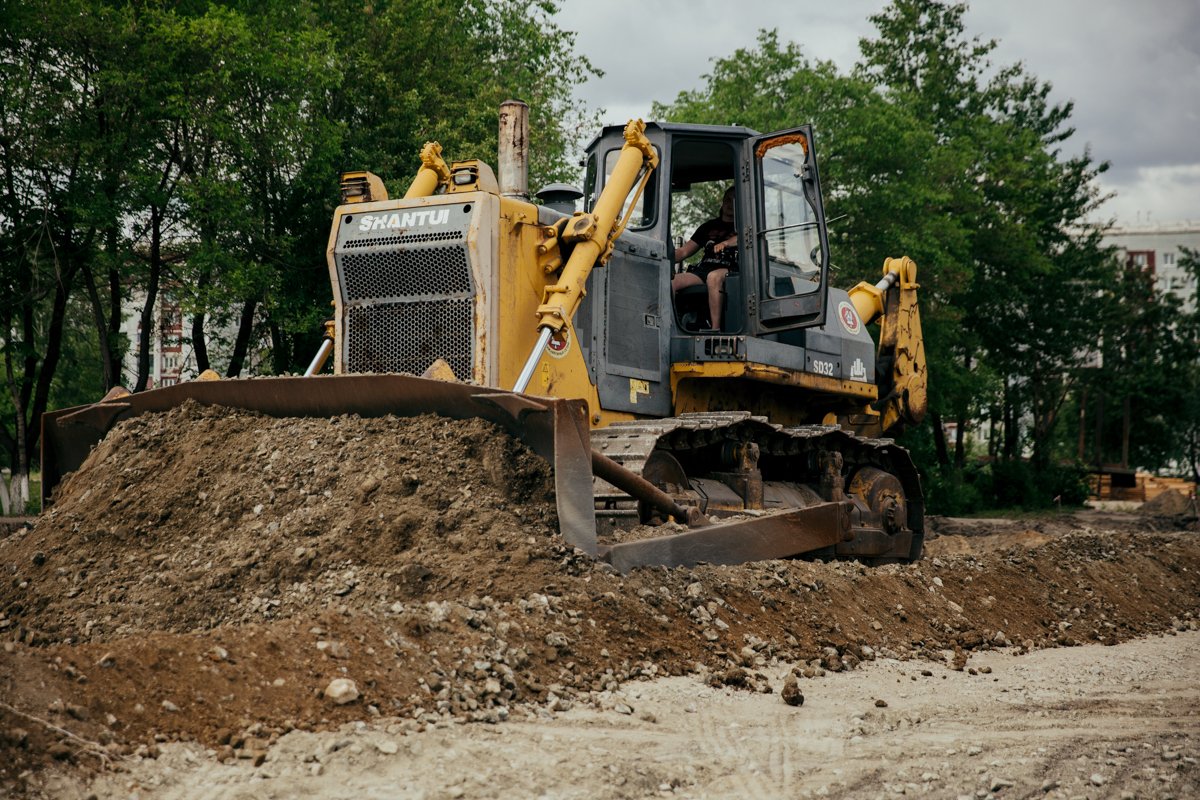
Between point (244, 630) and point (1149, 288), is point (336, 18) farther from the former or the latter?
point (1149, 288)

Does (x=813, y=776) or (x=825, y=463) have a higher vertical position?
(x=825, y=463)

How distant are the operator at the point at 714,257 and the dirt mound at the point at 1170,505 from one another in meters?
18.2

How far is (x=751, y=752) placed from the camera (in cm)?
515

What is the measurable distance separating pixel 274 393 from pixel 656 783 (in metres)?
4.41

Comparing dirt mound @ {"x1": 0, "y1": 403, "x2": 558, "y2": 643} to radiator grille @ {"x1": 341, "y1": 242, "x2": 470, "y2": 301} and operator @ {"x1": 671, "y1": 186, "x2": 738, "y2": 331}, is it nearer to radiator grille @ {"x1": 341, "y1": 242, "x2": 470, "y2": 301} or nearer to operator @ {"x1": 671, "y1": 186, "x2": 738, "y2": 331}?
radiator grille @ {"x1": 341, "y1": 242, "x2": 470, "y2": 301}

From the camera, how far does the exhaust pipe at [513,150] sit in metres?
9.29

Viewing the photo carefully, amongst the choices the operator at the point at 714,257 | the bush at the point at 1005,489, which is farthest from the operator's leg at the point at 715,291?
the bush at the point at 1005,489

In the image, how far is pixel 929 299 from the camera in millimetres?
30219

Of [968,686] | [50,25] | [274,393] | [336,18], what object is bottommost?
[968,686]

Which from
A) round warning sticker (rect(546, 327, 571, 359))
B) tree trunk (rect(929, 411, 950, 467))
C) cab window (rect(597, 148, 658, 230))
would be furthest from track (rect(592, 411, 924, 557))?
tree trunk (rect(929, 411, 950, 467))

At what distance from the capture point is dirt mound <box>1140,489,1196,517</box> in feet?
85.0

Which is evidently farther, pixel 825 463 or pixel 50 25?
pixel 50 25

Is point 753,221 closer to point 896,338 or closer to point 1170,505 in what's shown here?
point 896,338

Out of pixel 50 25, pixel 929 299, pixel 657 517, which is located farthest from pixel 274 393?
pixel 929 299
